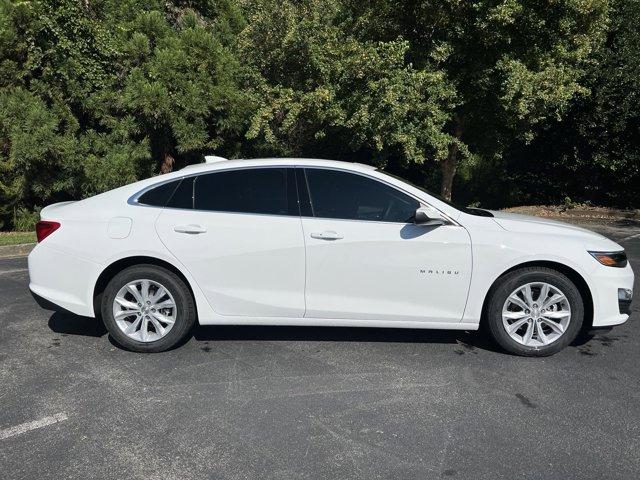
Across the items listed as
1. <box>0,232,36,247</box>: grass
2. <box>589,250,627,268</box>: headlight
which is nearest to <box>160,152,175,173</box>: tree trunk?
<box>0,232,36,247</box>: grass

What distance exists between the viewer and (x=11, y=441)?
3348 millimetres

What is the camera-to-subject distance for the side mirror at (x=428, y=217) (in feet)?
14.6

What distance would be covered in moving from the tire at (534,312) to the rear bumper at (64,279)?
3.16 meters

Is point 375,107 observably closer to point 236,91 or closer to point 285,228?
point 236,91

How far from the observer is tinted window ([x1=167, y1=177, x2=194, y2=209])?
4742 mm

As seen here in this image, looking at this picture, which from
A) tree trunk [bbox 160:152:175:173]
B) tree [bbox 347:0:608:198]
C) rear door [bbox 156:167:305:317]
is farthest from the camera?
tree trunk [bbox 160:152:175:173]

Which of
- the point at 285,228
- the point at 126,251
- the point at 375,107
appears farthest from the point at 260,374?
the point at 375,107

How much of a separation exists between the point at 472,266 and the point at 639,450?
1696 millimetres

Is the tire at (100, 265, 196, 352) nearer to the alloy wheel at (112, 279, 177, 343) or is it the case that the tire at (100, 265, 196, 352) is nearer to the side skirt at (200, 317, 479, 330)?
the alloy wheel at (112, 279, 177, 343)

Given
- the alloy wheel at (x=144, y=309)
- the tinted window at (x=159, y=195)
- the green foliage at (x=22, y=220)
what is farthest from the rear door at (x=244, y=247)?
the green foliage at (x=22, y=220)

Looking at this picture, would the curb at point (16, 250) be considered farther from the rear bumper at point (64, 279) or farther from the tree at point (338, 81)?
the rear bumper at point (64, 279)

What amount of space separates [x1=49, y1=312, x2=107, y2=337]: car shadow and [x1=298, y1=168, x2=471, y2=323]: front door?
2.04 metres

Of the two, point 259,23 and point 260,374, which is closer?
point 260,374

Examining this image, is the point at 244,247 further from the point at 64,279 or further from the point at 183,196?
the point at 64,279
